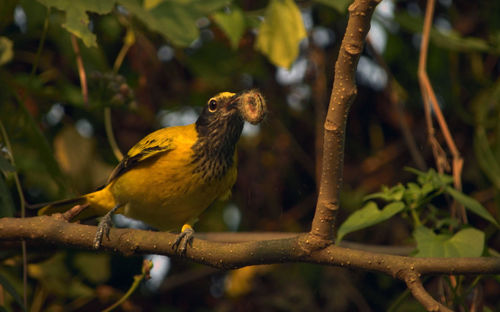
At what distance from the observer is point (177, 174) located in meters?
3.28

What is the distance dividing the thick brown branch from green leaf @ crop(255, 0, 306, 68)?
128 centimetres

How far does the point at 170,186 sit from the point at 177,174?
67mm

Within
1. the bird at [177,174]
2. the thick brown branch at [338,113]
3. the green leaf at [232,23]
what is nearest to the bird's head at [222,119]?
the bird at [177,174]

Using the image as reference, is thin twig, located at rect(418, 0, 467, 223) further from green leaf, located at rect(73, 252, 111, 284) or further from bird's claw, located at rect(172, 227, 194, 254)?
green leaf, located at rect(73, 252, 111, 284)

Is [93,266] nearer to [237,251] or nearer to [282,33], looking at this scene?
[282,33]

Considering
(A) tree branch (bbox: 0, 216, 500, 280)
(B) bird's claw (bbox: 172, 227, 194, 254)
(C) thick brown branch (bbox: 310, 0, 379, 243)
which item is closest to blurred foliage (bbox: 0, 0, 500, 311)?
(A) tree branch (bbox: 0, 216, 500, 280)

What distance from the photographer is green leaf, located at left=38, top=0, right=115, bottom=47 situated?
2.71m

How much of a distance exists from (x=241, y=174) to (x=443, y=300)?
1.70 m

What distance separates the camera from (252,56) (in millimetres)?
4410

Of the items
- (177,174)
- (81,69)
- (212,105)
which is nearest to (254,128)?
(212,105)

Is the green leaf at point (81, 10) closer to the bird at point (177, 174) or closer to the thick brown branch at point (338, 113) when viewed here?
→ the bird at point (177, 174)

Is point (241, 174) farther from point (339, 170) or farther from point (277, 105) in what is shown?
point (339, 170)

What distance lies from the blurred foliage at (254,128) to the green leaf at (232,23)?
0.08 ft

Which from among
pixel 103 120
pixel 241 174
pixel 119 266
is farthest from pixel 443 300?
pixel 103 120
